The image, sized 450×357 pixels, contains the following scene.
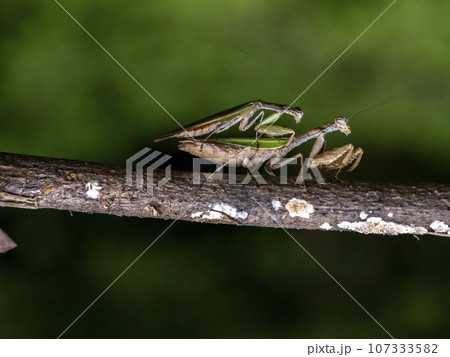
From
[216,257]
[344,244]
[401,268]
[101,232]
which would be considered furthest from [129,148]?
[401,268]

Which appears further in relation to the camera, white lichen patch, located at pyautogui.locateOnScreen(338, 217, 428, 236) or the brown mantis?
the brown mantis

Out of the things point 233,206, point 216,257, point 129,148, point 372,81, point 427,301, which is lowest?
point 427,301

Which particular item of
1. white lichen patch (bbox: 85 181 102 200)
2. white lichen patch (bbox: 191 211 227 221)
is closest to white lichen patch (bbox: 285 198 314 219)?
white lichen patch (bbox: 191 211 227 221)

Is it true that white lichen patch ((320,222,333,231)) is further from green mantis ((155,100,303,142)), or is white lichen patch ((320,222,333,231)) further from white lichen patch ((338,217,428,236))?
green mantis ((155,100,303,142))

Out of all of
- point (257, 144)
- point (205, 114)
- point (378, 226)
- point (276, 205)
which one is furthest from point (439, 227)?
point (205, 114)

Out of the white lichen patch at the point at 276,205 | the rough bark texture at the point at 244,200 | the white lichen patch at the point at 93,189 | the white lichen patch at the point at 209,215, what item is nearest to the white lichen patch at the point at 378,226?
the rough bark texture at the point at 244,200

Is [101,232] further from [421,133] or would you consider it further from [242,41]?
[421,133]
